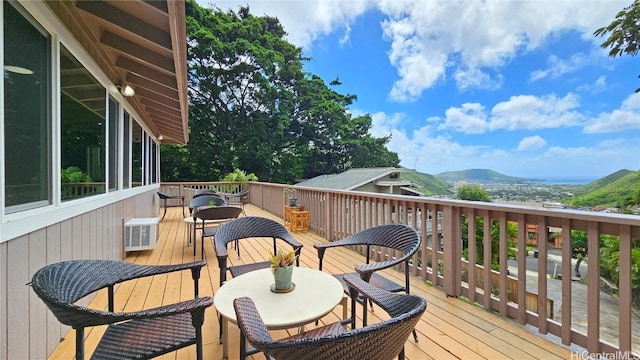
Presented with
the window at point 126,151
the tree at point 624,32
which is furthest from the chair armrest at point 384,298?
the tree at point 624,32

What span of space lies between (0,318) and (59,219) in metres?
0.77

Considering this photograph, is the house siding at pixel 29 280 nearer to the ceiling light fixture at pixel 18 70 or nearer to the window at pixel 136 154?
the ceiling light fixture at pixel 18 70

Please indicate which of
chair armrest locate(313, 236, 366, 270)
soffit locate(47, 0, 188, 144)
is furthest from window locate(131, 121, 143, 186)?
chair armrest locate(313, 236, 366, 270)

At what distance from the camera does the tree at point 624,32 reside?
29.1 feet

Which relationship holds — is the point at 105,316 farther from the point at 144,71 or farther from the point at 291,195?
the point at 291,195

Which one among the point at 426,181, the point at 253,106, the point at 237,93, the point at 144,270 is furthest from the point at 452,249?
the point at 237,93

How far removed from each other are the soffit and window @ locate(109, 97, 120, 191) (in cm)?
34

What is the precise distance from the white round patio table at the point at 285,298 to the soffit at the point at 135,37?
1837 mm

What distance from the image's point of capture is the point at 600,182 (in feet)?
33.4

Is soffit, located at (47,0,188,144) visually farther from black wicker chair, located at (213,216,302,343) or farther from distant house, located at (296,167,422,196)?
distant house, located at (296,167,422,196)

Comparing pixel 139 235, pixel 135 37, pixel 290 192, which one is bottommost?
pixel 139 235

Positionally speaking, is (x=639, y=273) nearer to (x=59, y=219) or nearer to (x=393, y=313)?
(x=393, y=313)

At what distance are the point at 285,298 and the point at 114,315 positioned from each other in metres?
0.77

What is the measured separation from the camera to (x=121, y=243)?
3.90 m
